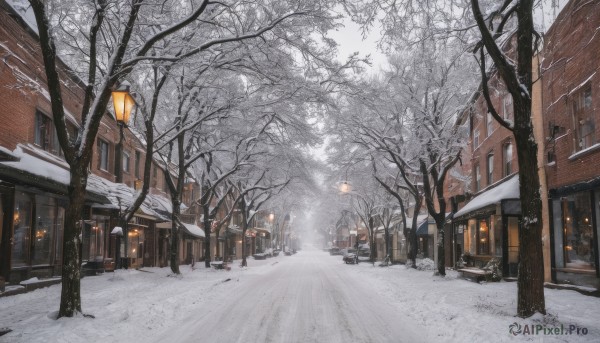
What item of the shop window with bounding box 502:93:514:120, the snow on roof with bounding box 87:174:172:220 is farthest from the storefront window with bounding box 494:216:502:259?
the snow on roof with bounding box 87:174:172:220

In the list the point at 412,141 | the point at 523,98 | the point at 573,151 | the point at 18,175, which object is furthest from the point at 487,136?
the point at 18,175

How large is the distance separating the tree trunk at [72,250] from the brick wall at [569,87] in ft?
40.6

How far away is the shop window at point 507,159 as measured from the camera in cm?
2200

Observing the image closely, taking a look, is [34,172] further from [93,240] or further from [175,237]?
[93,240]

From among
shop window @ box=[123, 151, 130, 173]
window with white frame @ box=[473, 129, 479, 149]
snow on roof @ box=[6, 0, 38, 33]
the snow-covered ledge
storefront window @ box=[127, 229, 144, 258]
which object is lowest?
storefront window @ box=[127, 229, 144, 258]

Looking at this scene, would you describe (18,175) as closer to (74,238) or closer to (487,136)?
(74,238)

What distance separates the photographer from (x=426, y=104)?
23016 mm

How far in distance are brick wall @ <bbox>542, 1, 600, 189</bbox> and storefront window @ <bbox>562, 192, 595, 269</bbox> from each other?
0.70 meters

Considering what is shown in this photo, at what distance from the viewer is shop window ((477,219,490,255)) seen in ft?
80.0

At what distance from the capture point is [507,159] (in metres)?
22.4

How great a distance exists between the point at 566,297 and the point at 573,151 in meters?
4.88

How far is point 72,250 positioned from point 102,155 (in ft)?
55.4

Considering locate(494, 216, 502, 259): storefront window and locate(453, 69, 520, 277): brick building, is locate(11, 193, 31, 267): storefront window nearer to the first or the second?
locate(453, 69, 520, 277): brick building

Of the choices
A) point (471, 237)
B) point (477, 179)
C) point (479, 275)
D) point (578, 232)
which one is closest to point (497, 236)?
point (471, 237)
